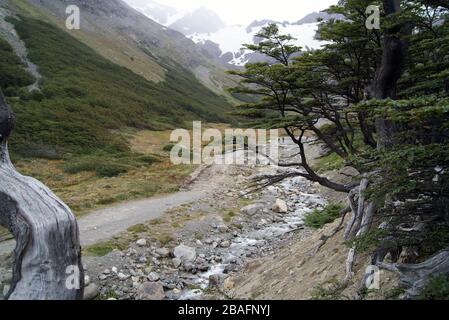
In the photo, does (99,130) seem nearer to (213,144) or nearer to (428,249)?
(213,144)

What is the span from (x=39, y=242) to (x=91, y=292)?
5.43 m

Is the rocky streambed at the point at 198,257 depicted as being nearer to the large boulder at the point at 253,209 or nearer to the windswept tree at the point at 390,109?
the large boulder at the point at 253,209

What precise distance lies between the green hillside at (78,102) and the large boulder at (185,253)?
13.6m

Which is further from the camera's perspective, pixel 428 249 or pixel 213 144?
pixel 213 144

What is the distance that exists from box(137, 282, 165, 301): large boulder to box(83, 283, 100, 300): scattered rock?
0.97m

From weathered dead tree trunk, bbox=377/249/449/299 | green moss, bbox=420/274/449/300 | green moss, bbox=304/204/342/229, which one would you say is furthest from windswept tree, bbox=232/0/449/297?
green moss, bbox=304/204/342/229

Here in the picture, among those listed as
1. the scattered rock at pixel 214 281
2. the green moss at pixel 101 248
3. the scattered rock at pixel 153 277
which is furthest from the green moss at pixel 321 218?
the green moss at pixel 101 248

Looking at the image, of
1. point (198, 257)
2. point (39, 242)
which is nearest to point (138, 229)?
point (198, 257)

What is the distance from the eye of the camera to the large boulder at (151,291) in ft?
30.1

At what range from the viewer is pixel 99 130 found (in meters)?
28.8

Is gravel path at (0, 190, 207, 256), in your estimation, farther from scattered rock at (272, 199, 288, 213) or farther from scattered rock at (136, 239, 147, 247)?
scattered rock at (272, 199, 288, 213)

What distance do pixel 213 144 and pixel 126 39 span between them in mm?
57809

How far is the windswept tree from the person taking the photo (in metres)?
4.36

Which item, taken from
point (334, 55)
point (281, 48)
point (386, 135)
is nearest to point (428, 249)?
point (386, 135)
